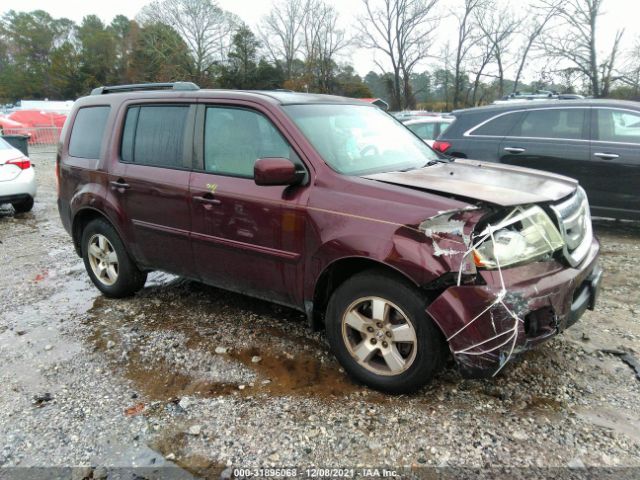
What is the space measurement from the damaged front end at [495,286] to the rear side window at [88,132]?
330 cm

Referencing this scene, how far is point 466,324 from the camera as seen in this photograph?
2.60 meters

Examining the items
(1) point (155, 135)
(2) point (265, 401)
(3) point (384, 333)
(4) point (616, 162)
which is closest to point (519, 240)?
(3) point (384, 333)

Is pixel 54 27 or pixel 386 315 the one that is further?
pixel 54 27

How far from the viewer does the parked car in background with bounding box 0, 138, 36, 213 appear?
27.4 feet

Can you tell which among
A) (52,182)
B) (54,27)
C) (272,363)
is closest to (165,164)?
(272,363)

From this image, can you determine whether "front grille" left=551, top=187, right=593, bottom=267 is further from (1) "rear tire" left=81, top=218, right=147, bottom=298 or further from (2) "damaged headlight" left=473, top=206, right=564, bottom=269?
(1) "rear tire" left=81, top=218, right=147, bottom=298

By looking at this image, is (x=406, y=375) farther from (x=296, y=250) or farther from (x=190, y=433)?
(x=190, y=433)

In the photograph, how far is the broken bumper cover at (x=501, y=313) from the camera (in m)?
2.54

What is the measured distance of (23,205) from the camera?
29.5 feet

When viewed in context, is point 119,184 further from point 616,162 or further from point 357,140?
point 616,162

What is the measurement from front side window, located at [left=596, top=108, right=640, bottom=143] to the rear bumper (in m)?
8.85

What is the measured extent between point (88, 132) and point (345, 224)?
3.06 meters

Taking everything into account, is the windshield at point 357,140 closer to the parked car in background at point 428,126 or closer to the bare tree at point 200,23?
the parked car in background at point 428,126

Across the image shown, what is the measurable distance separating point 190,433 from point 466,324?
161 centimetres
